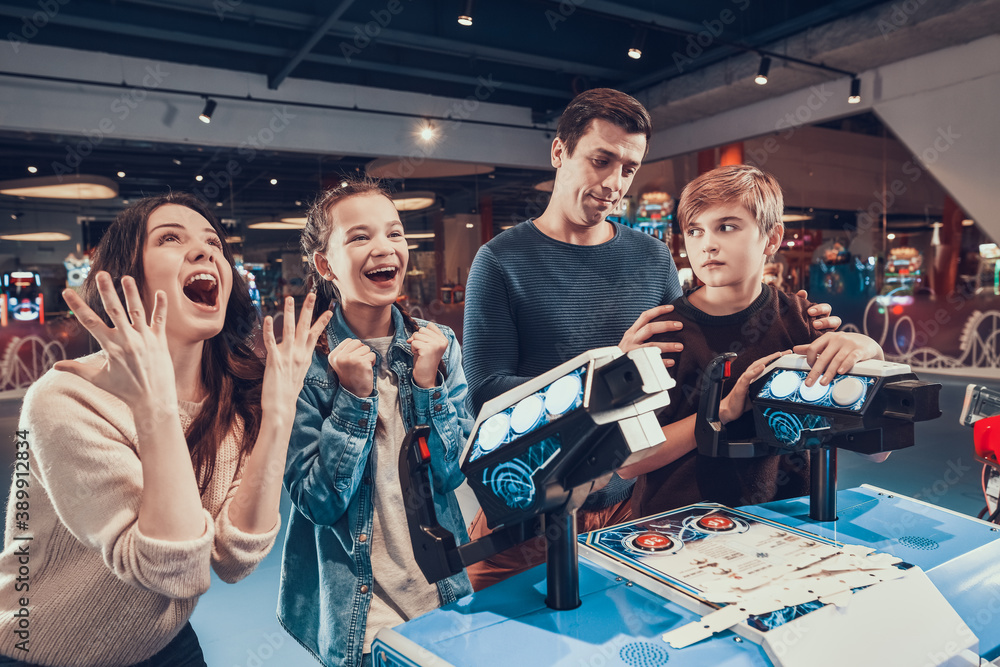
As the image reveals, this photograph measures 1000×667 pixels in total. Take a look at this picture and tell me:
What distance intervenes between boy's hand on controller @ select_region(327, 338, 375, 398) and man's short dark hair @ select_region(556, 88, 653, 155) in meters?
0.73

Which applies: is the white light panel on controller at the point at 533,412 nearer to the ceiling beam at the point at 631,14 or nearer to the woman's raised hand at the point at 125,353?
the woman's raised hand at the point at 125,353

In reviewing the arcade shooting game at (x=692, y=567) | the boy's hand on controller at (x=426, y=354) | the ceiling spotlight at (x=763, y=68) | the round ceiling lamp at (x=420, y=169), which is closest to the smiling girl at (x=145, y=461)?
the boy's hand on controller at (x=426, y=354)

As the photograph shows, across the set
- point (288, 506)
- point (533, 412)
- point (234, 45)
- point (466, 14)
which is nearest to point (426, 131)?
point (234, 45)

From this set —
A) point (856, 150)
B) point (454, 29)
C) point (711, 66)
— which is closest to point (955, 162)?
point (856, 150)

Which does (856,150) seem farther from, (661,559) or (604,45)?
(661,559)

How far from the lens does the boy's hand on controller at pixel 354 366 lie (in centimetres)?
119

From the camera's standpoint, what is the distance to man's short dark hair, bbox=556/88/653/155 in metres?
1.50

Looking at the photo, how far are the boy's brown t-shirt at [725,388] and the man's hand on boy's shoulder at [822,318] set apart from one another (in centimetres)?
3

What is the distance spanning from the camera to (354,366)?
1.19m

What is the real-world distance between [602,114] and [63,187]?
675cm

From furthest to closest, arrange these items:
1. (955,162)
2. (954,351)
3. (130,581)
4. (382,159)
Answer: (382,159)
(954,351)
(955,162)
(130,581)

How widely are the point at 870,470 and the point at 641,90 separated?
5594mm

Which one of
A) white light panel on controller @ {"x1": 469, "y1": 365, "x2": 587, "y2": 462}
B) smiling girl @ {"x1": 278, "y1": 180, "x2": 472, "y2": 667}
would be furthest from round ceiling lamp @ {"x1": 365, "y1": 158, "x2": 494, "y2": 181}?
white light panel on controller @ {"x1": 469, "y1": 365, "x2": 587, "y2": 462}

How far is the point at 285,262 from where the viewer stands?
7402 mm
